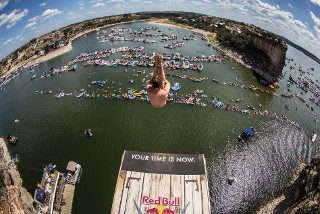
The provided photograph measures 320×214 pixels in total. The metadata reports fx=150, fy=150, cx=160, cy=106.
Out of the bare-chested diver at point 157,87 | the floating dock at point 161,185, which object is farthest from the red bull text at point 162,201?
the bare-chested diver at point 157,87

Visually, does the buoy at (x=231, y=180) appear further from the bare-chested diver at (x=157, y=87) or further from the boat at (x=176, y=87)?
the boat at (x=176, y=87)

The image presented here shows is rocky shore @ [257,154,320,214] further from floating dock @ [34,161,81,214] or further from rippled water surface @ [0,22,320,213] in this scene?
floating dock @ [34,161,81,214]

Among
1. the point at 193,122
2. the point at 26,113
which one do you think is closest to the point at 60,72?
the point at 26,113

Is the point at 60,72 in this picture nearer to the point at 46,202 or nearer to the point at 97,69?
the point at 97,69

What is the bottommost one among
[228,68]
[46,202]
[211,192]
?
[46,202]

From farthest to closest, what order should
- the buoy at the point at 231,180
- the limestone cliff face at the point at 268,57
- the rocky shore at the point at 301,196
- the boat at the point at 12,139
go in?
the limestone cliff face at the point at 268,57, the boat at the point at 12,139, the buoy at the point at 231,180, the rocky shore at the point at 301,196

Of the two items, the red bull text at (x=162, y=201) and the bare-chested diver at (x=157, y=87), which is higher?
the bare-chested diver at (x=157, y=87)

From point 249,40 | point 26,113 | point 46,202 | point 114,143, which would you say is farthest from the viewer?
point 249,40
